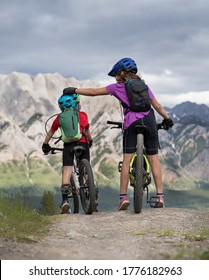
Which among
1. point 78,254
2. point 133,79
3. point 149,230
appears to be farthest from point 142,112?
point 78,254

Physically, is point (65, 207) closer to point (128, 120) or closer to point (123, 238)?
point (128, 120)

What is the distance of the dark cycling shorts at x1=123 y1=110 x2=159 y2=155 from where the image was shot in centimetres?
1026

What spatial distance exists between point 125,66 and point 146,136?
1.79 meters

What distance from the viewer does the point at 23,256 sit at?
Result: 4727mm

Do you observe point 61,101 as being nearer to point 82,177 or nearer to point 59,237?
point 82,177

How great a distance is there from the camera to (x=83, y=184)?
37.7ft

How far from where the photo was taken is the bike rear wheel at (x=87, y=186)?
10.9 metres

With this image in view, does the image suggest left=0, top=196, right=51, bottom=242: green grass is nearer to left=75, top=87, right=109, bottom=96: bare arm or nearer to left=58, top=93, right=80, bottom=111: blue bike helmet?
left=58, top=93, right=80, bottom=111: blue bike helmet

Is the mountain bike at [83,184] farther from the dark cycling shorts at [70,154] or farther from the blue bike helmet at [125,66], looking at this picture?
the blue bike helmet at [125,66]

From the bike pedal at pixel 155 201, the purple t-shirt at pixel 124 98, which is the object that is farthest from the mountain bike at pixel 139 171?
the bike pedal at pixel 155 201

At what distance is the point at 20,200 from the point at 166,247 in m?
5.35

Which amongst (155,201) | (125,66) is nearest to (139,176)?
(155,201)

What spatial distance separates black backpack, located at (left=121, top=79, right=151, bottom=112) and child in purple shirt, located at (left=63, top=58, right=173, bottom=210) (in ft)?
0.49

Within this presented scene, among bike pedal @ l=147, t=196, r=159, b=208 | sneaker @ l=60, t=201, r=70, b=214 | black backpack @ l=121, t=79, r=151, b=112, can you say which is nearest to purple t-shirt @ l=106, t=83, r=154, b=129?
black backpack @ l=121, t=79, r=151, b=112
